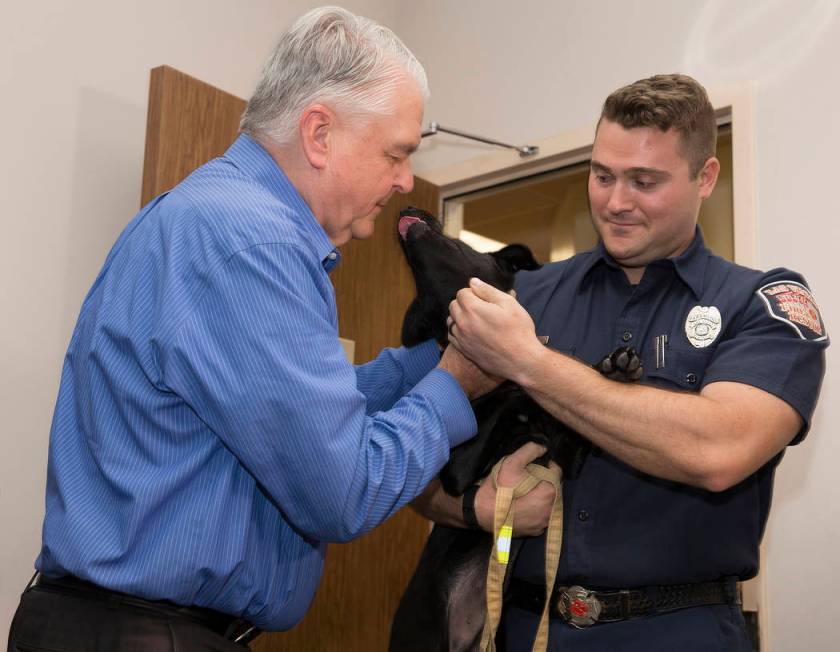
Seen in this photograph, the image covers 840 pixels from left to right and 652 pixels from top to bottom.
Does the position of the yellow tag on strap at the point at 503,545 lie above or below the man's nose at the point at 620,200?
below

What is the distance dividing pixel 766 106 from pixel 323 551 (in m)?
2.32

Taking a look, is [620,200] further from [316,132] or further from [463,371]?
[316,132]

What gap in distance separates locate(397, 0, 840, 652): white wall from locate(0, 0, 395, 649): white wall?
1391 mm

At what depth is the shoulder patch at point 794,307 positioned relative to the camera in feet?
5.30

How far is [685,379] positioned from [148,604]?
1.03 meters

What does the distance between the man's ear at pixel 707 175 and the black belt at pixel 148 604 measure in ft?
4.27

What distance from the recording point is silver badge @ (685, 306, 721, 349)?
1673 millimetres

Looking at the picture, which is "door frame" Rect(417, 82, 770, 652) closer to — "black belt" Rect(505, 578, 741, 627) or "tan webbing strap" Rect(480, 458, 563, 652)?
"black belt" Rect(505, 578, 741, 627)

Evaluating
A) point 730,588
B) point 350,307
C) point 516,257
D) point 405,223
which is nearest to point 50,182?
point 350,307

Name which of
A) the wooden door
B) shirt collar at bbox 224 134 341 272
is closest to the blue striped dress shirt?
Answer: shirt collar at bbox 224 134 341 272

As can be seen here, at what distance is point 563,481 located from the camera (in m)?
1.72

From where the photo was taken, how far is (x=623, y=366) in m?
1.57

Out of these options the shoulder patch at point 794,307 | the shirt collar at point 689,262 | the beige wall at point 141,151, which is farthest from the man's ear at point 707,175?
the beige wall at point 141,151

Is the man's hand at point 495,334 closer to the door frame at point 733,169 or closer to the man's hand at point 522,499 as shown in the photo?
the man's hand at point 522,499
